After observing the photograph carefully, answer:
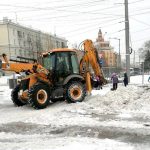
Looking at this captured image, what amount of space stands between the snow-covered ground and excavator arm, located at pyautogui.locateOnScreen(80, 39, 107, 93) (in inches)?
47.2

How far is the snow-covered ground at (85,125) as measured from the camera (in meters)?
10.4

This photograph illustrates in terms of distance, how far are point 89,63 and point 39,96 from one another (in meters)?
3.85

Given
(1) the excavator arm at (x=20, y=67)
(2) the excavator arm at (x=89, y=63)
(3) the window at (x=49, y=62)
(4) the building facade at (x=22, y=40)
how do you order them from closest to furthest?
(1) the excavator arm at (x=20, y=67), (3) the window at (x=49, y=62), (2) the excavator arm at (x=89, y=63), (4) the building facade at (x=22, y=40)

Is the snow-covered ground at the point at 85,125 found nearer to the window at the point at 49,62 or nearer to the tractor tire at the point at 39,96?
the tractor tire at the point at 39,96

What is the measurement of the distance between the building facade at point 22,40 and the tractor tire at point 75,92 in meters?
57.0

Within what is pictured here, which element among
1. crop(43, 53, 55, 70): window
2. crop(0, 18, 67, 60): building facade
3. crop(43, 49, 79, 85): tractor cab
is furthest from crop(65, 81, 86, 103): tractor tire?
crop(0, 18, 67, 60): building facade

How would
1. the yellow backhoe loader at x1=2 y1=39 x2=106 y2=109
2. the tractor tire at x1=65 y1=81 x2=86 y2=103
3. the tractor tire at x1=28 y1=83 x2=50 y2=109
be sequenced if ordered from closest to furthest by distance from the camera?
the tractor tire at x1=28 y1=83 x2=50 y2=109
the yellow backhoe loader at x1=2 y1=39 x2=106 y2=109
the tractor tire at x1=65 y1=81 x2=86 y2=103

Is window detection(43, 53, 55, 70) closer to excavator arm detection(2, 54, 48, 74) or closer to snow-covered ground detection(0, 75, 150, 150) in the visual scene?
excavator arm detection(2, 54, 48, 74)

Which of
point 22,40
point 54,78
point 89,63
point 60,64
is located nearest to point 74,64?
point 60,64

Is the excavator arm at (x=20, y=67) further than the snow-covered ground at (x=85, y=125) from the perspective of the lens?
Yes

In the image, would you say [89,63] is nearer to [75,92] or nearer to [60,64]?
[60,64]

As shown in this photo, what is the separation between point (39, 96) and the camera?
58.1ft

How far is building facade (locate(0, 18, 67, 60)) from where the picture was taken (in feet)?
262

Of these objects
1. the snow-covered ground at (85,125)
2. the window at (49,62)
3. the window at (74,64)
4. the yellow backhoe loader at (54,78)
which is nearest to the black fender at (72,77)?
the yellow backhoe loader at (54,78)
